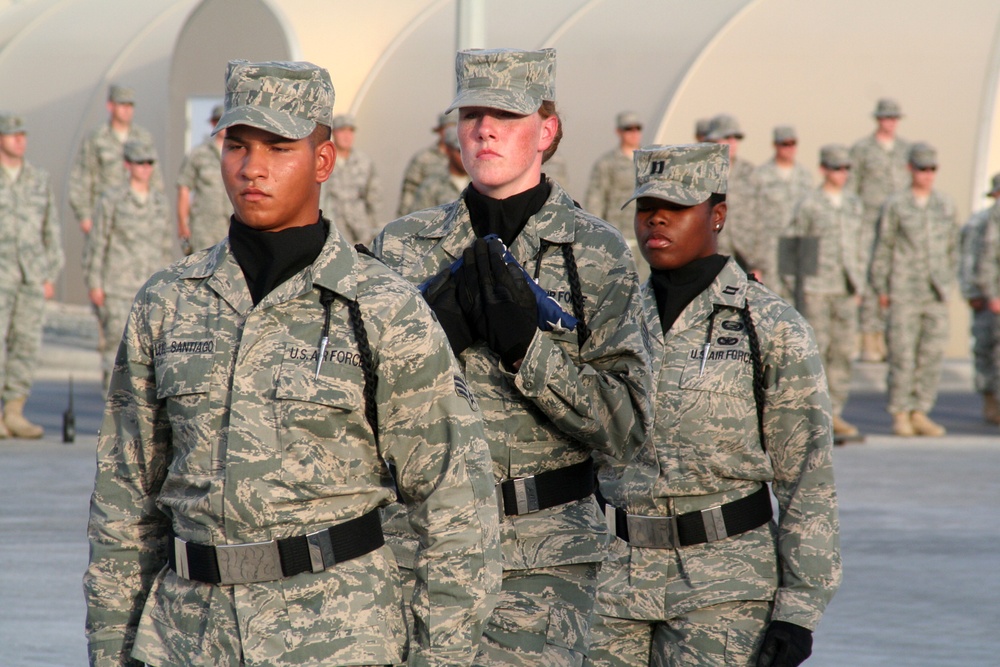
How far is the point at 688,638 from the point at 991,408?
11.5 metres

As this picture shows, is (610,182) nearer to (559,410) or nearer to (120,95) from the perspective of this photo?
(120,95)

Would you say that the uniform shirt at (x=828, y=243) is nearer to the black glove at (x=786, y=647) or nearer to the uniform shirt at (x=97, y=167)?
the uniform shirt at (x=97, y=167)

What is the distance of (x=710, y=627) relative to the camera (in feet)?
14.4

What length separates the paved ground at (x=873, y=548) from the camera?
6902mm

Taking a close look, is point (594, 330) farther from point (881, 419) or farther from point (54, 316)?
point (54, 316)

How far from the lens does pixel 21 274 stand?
1295 centimetres

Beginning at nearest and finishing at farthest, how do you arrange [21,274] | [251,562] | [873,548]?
[251,562]
[873,548]
[21,274]

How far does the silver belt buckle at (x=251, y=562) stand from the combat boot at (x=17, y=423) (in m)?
10.2

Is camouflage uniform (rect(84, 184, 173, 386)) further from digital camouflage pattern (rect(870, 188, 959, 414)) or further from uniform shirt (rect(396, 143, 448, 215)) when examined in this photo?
digital camouflage pattern (rect(870, 188, 959, 414))

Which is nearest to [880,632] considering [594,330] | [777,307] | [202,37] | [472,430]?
[777,307]

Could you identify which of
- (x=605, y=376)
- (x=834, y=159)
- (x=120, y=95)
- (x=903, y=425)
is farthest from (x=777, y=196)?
(x=605, y=376)

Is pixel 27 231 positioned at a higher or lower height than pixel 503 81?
lower

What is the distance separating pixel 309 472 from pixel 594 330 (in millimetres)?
1290

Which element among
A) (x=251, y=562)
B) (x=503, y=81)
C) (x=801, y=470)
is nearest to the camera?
(x=251, y=562)
